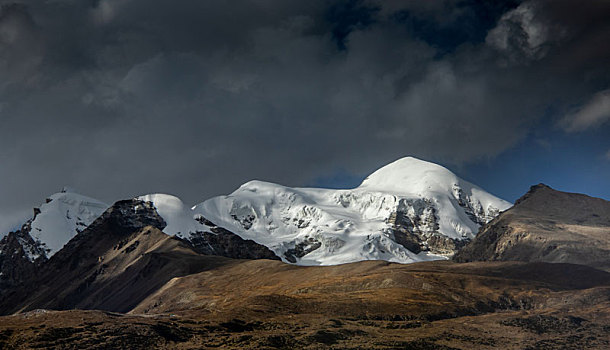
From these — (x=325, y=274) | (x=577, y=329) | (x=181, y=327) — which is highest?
(x=325, y=274)

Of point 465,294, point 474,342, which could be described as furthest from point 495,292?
point 474,342

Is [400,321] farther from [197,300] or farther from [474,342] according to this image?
[197,300]

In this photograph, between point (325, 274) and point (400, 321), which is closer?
point (400, 321)

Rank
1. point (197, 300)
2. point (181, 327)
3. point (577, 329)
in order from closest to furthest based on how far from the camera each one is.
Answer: point (181, 327)
point (577, 329)
point (197, 300)

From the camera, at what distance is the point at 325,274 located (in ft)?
560

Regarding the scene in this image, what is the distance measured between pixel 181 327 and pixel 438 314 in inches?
1969

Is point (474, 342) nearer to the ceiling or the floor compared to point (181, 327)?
nearer to the floor

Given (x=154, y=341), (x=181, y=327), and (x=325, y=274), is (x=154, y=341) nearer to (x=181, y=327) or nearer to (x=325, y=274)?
(x=181, y=327)

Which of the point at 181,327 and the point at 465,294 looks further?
the point at 465,294

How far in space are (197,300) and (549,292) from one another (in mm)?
89091

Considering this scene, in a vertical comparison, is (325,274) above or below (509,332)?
above

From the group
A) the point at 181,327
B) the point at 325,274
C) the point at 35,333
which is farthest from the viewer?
the point at 325,274

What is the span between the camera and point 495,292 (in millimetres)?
136875

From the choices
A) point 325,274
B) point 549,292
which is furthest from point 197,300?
point 549,292
